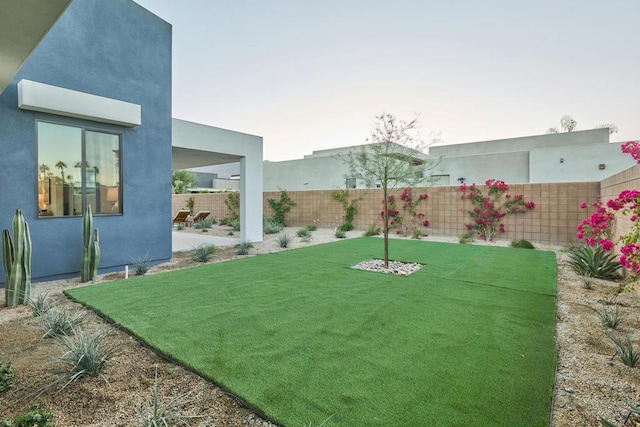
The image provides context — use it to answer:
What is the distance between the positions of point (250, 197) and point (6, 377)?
7.97m

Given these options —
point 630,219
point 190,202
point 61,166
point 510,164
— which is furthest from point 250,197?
point 510,164

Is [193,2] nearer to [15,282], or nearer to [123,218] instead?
[123,218]

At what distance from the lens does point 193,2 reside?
904 centimetres

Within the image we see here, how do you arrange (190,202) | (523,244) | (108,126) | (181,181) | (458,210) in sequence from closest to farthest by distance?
(108,126)
(523,244)
(458,210)
(190,202)
(181,181)

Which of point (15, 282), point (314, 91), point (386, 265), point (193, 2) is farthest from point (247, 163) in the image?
point (15, 282)

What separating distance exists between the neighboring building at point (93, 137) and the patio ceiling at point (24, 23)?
3.11 m

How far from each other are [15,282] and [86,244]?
1270mm

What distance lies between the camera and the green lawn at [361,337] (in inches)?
82.7

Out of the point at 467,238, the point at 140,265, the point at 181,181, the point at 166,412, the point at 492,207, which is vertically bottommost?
the point at 166,412

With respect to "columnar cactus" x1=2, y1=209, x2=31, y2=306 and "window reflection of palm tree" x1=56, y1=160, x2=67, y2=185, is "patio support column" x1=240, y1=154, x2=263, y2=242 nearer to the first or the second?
"window reflection of palm tree" x1=56, y1=160, x2=67, y2=185

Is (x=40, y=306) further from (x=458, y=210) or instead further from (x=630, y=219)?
(x=458, y=210)

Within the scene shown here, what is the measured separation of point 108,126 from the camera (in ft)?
21.2

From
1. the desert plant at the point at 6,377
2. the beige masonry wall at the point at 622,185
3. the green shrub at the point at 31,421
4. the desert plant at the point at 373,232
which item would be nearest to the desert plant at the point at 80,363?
the desert plant at the point at 6,377

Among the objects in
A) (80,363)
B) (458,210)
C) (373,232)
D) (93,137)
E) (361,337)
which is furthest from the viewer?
(373,232)
